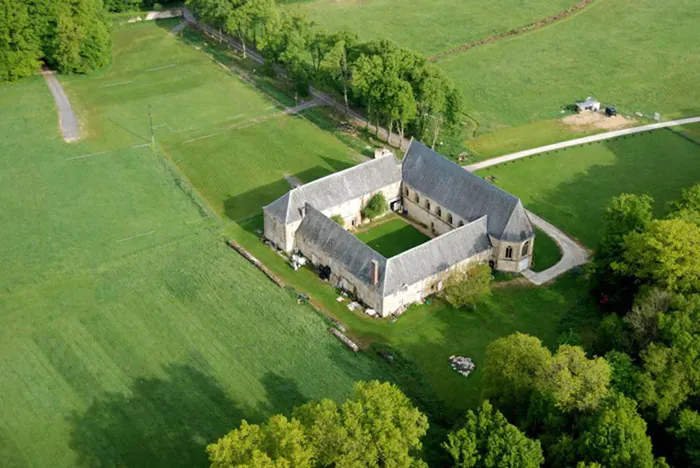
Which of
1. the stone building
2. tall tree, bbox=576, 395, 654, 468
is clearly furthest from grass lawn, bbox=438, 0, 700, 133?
tall tree, bbox=576, 395, 654, 468

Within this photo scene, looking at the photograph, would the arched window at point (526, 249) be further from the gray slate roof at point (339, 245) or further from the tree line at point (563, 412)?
the gray slate roof at point (339, 245)

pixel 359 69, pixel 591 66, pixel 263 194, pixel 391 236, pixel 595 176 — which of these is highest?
pixel 359 69

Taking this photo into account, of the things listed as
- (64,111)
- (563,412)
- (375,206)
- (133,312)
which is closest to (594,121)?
(375,206)

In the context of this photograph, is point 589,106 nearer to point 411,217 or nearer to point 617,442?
point 411,217

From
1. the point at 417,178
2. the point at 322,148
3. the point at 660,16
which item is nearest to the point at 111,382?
the point at 417,178

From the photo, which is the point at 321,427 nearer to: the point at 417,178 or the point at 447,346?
the point at 447,346

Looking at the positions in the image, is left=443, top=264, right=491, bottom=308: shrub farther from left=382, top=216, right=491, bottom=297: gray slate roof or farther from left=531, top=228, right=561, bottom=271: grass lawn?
left=531, top=228, right=561, bottom=271: grass lawn
